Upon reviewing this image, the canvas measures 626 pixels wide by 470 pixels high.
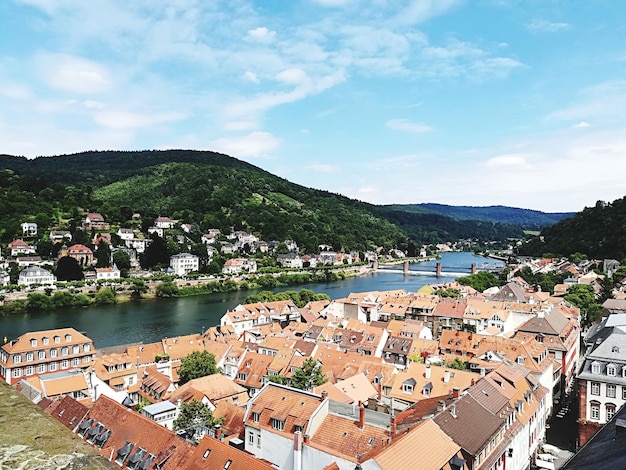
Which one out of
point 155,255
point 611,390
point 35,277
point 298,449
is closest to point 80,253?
point 155,255

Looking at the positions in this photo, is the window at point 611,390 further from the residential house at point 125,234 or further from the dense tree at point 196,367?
the residential house at point 125,234

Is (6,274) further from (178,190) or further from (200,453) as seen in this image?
(178,190)

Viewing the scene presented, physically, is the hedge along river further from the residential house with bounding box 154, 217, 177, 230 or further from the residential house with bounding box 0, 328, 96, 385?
the residential house with bounding box 154, 217, 177, 230

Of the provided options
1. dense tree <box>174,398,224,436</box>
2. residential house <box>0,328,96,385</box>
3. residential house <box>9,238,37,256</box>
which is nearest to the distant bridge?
residential house <box>9,238,37,256</box>

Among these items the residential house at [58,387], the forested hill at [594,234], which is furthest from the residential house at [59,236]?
the forested hill at [594,234]

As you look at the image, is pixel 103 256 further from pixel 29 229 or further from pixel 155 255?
pixel 29 229

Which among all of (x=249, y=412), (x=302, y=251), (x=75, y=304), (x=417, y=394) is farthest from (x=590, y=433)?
(x=302, y=251)
